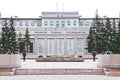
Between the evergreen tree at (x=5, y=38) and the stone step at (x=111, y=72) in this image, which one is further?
the evergreen tree at (x=5, y=38)

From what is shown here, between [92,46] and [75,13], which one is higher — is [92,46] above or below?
below

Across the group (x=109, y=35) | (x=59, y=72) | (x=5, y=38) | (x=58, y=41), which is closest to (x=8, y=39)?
(x=5, y=38)

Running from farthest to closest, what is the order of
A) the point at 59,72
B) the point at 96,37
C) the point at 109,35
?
1. the point at 96,37
2. the point at 109,35
3. the point at 59,72

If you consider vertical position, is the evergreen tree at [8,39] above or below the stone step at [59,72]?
above

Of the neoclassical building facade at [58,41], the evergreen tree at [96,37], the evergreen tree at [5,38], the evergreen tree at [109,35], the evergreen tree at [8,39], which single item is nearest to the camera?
the evergreen tree at [5,38]

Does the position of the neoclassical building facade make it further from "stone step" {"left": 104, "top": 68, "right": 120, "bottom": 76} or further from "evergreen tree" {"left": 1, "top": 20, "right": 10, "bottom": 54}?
"stone step" {"left": 104, "top": 68, "right": 120, "bottom": 76}

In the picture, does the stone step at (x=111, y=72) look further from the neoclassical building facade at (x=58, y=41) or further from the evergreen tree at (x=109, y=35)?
the neoclassical building facade at (x=58, y=41)

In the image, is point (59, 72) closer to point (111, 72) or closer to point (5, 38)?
point (111, 72)

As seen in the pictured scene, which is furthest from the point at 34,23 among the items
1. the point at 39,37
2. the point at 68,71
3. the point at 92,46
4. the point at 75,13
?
the point at 68,71

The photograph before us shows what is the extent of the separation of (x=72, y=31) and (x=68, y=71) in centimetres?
4267

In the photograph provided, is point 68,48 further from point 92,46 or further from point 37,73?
point 37,73

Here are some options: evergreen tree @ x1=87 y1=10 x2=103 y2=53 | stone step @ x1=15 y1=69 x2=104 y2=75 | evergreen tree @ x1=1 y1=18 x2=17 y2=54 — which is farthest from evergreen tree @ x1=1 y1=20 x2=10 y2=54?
stone step @ x1=15 y1=69 x2=104 y2=75

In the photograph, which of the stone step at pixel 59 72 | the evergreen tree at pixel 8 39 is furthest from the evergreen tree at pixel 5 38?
the stone step at pixel 59 72
